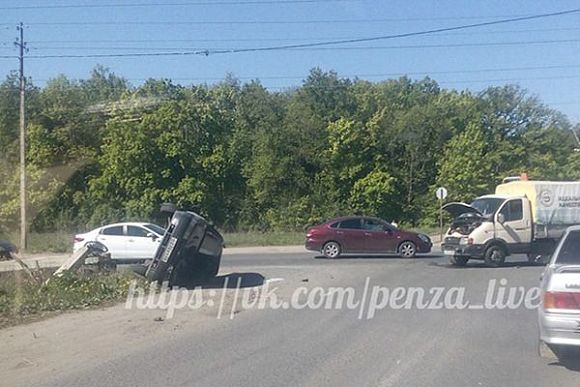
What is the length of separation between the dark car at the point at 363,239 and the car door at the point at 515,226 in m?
4.92

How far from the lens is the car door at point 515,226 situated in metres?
24.8

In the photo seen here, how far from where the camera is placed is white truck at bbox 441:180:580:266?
81.1 ft

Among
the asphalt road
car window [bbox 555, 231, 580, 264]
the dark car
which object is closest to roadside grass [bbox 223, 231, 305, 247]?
the dark car

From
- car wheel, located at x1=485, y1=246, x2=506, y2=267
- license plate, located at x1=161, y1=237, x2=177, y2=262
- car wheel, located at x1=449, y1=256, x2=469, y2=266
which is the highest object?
license plate, located at x1=161, y1=237, x2=177, y2=262

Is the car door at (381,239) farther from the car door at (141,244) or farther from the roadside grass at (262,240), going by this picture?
the roadside grass at (262,240)

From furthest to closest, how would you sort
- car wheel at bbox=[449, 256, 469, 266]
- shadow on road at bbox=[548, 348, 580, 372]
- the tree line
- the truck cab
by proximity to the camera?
the tree line < car wheel at bbox=[449, 256, 469, 266] < the truck cab < shadow on road at bbox=[548, 348, 580, 372]

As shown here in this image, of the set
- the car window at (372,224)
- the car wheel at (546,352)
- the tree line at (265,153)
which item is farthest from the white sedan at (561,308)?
the tree line at (265,153)

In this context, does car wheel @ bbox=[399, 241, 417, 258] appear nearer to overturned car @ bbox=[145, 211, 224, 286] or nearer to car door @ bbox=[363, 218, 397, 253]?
car door @ bbox=[363, 218, 397, 253]

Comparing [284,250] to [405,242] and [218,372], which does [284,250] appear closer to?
[405,242]

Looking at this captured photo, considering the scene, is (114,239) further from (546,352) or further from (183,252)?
(546,352)

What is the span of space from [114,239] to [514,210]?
41.2 ft

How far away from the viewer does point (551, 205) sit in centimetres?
2597

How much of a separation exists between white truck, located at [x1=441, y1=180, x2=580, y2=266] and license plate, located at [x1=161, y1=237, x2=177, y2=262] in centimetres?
1009

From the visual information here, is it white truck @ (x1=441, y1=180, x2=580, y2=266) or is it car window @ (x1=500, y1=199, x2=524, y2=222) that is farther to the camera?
car window @ (x1=500, y1=199, x2=524, y2=222)
